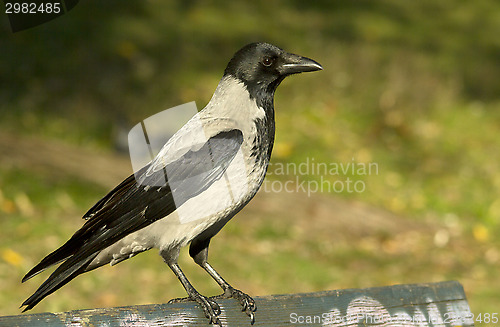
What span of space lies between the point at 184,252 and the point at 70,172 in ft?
6.62

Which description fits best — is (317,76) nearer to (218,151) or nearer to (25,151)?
(25,151)

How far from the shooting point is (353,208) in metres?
8.84

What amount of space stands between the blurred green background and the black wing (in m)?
2.97

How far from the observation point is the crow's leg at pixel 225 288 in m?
3.18

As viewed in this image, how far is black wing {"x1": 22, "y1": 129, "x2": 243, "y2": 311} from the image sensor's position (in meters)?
3.28

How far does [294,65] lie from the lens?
3.68 metres

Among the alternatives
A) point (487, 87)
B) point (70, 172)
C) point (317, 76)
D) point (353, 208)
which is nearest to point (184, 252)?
point (70, 172)

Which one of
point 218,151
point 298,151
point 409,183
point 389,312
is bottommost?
point 389,312

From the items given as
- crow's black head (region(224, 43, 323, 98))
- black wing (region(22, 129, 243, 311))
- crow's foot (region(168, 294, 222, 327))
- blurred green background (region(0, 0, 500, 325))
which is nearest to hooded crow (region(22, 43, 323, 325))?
black wing (region(22, 129, 243, 311))
